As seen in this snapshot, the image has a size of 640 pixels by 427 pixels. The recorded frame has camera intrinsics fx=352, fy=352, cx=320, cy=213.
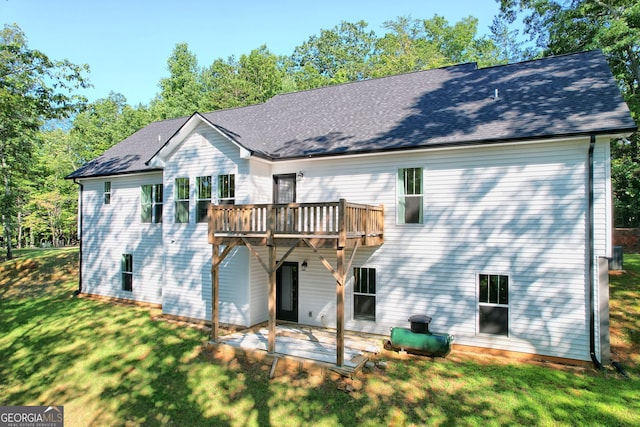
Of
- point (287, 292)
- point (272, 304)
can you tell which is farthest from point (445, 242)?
point (287, 292)

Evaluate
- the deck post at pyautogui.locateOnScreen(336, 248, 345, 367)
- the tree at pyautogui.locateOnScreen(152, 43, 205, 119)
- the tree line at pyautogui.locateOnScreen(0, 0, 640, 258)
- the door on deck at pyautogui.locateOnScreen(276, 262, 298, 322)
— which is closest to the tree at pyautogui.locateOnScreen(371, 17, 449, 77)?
the tree line at pyautogui.locateOnScreen(0, 0, 640, 258)

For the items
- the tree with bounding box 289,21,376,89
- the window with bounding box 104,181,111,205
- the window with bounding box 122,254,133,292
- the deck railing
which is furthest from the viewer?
the tree with bounding box 289,21,376,89

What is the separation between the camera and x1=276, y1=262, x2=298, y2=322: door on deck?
1205cm

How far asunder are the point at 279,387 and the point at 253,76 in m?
35.1

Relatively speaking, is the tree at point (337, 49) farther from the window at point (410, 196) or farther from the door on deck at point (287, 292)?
the window at point (410, 196)

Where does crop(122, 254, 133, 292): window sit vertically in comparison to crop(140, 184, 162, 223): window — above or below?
below

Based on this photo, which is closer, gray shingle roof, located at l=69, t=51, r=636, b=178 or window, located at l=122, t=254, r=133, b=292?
gray shingle roof, located at l=69, t=51, r=636, b=178

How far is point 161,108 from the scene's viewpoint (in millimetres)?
35656

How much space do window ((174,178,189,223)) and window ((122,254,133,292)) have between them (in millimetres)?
4379

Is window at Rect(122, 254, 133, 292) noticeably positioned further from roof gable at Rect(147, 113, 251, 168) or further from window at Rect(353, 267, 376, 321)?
window at Rect(353, 267, 376, 321)

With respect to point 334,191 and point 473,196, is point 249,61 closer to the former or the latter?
point 334,191

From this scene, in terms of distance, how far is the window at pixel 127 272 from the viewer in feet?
50.8

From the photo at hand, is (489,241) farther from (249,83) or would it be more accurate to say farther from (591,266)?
(249,83)

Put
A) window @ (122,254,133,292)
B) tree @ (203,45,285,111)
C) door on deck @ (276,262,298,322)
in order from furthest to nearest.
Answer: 1. tree @ (203,45,285,111)
2. window @ (122,254,133,292)
3. door on deck @ (276,262,298,322)
